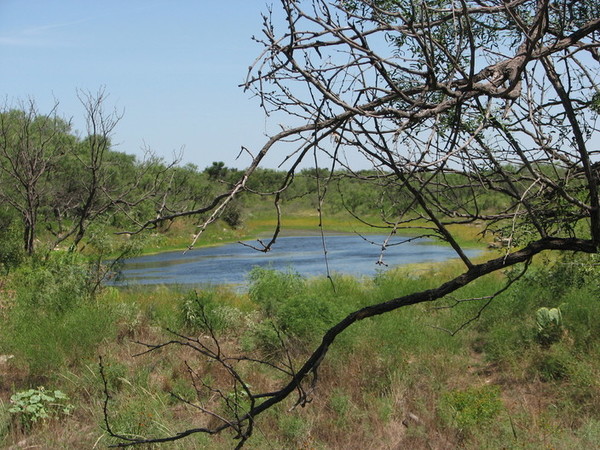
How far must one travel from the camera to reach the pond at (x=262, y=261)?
20094 mm

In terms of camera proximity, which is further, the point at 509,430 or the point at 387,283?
the point at 387,283

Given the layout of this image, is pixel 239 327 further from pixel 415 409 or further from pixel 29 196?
pixel 29 196

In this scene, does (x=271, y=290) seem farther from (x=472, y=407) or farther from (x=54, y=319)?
(x=472, y=407)

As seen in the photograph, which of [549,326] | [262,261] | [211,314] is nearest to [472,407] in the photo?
[549,326]

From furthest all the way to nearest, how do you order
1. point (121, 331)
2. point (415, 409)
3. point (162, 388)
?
1. point (121, 331)
2. point (162, 388)
3. point (415, 409)

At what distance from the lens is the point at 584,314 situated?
920 cm

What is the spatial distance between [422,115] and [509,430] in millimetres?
5530

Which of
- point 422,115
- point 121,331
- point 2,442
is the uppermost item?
point 422,115

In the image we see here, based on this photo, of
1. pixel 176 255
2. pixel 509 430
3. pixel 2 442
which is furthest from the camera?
pixel 176 255

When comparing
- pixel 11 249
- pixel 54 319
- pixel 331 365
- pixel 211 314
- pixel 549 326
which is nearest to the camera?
pixel 331 365

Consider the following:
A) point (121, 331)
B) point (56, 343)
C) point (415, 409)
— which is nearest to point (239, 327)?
point (121, 331)

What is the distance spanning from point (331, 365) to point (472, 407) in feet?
7.47

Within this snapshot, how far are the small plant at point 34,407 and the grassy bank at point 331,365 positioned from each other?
0.04m

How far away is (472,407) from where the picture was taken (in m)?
7.21
